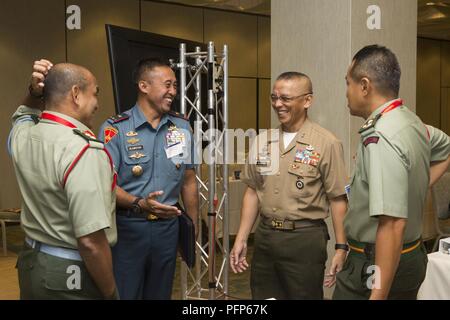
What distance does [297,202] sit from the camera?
2.67 metres

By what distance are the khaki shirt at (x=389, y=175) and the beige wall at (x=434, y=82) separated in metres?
11.0

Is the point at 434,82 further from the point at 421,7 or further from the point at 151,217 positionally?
the point at 151,217

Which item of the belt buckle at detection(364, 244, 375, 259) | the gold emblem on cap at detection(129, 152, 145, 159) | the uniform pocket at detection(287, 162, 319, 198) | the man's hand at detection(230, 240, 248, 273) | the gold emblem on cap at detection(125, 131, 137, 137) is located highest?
the gold emblem on cap at detection(125, 131, 137, 137)

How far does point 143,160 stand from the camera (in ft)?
9.00

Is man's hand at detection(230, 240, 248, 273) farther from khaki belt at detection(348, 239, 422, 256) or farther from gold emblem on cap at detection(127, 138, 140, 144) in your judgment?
khaki belt at detection(348, 239, 422, 256)

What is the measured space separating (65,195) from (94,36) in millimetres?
6868

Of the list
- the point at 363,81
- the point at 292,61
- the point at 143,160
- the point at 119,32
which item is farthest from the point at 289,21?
the point at 363,81

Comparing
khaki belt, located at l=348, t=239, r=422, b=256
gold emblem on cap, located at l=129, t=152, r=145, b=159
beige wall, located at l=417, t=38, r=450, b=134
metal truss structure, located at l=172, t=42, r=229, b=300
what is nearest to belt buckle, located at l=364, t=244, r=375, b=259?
khaki belt, located at l=348, t=239, r=422, b=256

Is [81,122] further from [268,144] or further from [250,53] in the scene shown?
[250,53]

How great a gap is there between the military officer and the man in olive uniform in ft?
3.07

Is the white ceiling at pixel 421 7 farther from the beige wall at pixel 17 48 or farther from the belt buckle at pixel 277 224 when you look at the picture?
the belt buckle at pixel 277 224

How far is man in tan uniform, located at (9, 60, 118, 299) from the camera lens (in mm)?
1770

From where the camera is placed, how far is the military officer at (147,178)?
2.71 meters
